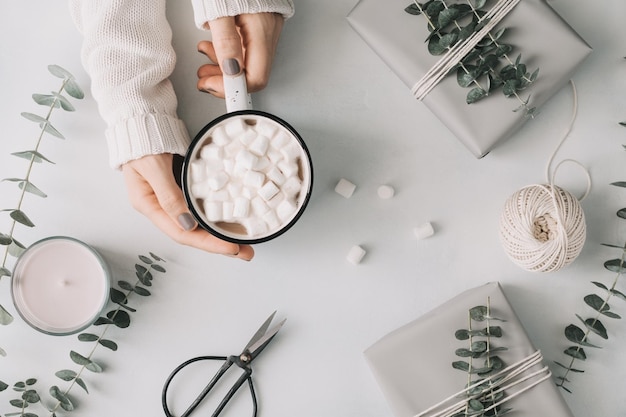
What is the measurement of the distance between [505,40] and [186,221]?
1.96ft

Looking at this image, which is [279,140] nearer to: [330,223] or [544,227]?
[330,223]

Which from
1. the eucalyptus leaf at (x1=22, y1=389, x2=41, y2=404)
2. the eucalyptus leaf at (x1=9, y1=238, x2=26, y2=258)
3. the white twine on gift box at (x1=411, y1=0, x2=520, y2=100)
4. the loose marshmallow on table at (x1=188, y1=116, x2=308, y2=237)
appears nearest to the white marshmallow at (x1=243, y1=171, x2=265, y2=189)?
the loose marshmallow on table at (x1=188, y1=116, x2=308, y2=237)

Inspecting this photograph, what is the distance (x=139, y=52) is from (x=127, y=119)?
0.11 m

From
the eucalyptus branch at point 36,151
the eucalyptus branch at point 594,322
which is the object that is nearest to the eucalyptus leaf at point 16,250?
the eucalyptus branch at point 36,151

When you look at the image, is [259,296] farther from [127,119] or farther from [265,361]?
Answer: [127,119]

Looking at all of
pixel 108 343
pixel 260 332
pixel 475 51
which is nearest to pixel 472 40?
pixel 475 51

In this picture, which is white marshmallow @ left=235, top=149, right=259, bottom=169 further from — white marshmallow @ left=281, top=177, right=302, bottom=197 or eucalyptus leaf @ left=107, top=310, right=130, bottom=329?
eucalyptus leaf @ left=107, top=310, right=130, bottom=329

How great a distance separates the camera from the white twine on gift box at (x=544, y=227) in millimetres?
943

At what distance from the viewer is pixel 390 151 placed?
1064mm

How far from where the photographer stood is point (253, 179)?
0.90 m

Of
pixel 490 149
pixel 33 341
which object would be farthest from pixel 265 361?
pixel 490 149

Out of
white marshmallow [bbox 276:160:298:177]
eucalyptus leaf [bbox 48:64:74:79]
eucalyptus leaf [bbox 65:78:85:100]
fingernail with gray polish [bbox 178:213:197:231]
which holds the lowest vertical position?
fingernail with gray polish [bbox 178:213:197:231]

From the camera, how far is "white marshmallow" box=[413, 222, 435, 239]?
3.44 ft

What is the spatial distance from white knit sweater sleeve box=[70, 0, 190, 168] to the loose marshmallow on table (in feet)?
0.28
